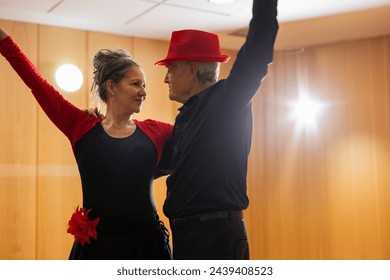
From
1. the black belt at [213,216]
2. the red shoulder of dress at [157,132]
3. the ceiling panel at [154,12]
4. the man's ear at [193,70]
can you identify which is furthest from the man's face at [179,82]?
the ceiling panel at [154,12]

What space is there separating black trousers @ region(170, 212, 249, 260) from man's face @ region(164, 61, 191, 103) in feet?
1.31

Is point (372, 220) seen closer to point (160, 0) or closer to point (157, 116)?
point (157, 116)

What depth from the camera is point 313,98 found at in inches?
156

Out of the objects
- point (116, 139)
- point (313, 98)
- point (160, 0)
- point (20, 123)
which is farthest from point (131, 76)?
point (313, 98)

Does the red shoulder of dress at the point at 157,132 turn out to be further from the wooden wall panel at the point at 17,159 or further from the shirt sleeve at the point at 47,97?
the wooden wall panel at the point at 17,159

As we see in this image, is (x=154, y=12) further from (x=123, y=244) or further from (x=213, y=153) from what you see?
(x=213, y=153)

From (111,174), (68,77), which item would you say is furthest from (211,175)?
(68,77)

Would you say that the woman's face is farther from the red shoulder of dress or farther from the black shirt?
the black shirt

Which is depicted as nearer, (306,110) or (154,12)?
(154,12)

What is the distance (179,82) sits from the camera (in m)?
1.63

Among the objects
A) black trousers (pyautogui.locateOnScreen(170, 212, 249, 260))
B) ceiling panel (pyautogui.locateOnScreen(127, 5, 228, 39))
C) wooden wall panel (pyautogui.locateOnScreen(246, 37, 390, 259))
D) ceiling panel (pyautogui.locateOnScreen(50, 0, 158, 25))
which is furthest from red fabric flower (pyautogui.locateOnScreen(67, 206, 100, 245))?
wooden wall panel (pyautogui.locateOnScreen(246, 37, 390, 259))

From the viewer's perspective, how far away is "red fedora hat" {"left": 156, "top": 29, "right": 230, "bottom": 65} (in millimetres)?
1610

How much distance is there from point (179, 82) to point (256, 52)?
1.42ft

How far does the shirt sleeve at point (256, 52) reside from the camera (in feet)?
4.00
